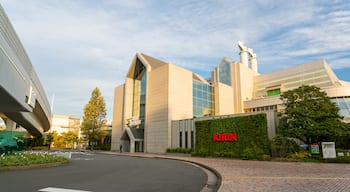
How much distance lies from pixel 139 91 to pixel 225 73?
66.8ft

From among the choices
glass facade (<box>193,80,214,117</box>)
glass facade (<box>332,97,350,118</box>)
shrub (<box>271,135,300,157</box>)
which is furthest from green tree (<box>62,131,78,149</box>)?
glass facade (<box>332,97,350,118</box>)

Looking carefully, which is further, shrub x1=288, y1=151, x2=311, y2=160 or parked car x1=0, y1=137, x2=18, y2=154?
parked car x1=0, y1=137, x2=18, y2=154

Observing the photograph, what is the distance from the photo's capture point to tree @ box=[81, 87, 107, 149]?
4038 cm

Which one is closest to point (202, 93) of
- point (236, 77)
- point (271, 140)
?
point (236, 77)

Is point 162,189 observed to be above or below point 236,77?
below

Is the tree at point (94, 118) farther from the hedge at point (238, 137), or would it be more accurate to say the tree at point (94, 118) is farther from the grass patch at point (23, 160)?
the grass patch at point (23, 160)

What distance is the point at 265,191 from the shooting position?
598cm

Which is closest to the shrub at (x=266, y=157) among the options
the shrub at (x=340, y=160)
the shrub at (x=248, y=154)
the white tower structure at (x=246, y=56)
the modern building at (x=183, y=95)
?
the shrub at (x=248, y=154)

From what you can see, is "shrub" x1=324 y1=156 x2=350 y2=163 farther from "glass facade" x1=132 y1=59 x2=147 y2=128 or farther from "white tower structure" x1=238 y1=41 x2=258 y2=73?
"white tower structure" x1=238 y1=41 x2=258 y2=73

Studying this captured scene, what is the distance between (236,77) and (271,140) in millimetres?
27370

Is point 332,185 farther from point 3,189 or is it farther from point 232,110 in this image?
point 232,110

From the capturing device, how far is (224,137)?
22.8 meters

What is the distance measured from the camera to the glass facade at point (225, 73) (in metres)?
47.2

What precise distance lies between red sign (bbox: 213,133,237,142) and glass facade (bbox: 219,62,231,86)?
24994 millimetres
